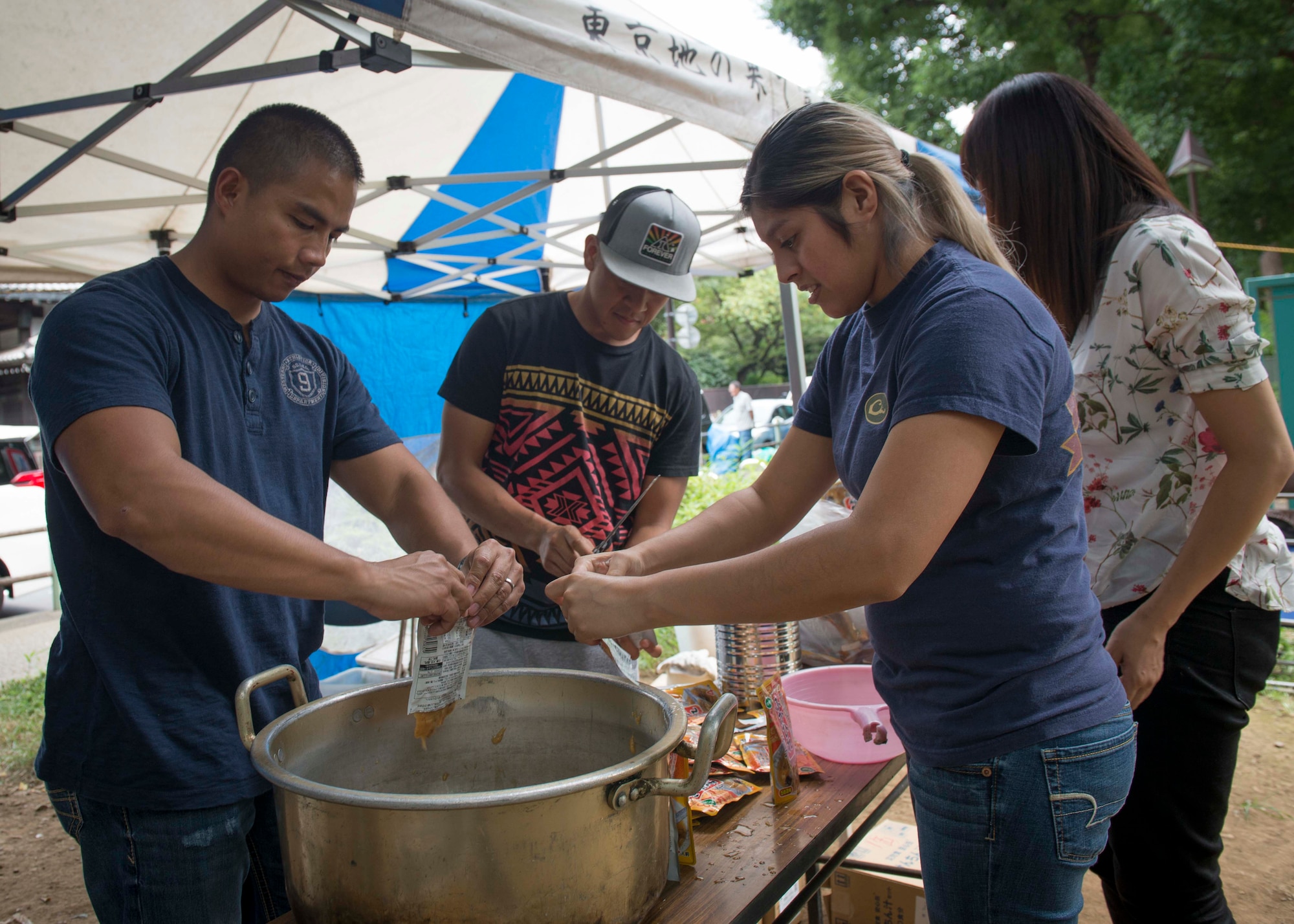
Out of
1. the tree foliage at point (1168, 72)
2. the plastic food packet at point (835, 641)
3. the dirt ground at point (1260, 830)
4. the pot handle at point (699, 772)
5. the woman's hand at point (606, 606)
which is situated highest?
the tree foliage at point (1168, 72)

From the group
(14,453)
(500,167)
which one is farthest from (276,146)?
(14,453)

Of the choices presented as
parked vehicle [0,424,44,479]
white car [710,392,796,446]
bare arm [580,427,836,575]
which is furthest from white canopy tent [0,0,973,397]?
white car [710,392,796,446]

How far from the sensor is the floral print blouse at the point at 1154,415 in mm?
1481

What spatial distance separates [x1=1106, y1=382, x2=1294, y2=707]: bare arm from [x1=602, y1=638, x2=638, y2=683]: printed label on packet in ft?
2.88

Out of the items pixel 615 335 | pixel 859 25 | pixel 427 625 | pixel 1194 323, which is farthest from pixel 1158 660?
pixel 859 25

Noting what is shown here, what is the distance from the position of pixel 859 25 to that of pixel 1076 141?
15.6 meters

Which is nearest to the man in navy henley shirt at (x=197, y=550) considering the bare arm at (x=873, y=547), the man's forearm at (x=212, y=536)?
the man's forearm at (x=212, y=536)

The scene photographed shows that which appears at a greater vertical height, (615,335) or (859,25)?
(859,25)

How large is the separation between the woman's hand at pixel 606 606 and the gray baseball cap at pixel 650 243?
1050mm

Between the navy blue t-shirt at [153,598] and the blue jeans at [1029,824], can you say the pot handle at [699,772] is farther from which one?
the navy blue t-shirt at [153,598]

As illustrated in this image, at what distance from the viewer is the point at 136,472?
3.89 ft

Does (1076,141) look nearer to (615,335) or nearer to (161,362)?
(615,335)

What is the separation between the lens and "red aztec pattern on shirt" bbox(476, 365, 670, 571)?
231 cm

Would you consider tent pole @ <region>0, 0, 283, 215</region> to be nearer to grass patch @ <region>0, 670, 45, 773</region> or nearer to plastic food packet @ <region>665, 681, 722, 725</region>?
plastic food packet @ <region>665, 681, 722, 725</region>
